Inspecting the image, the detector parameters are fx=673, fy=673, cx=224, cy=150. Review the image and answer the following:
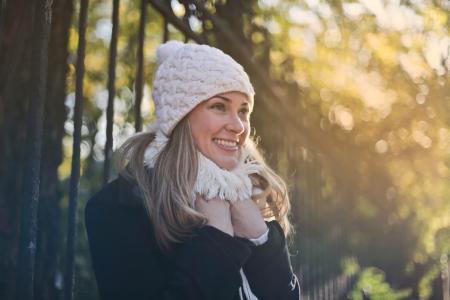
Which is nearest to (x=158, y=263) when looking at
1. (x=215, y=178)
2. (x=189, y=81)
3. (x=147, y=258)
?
(x=147, y=258)

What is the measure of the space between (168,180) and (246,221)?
0.28 metres

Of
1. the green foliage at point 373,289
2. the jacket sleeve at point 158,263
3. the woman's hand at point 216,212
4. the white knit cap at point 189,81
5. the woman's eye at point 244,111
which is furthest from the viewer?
the green foliage at point 373,289

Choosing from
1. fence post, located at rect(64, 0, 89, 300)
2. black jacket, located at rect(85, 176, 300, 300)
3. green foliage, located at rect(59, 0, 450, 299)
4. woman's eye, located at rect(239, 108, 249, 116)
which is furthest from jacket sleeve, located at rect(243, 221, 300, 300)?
green foliage, located at rect(59, 0, 450, 299)

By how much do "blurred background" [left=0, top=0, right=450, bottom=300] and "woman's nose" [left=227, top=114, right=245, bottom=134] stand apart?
1.77 feet

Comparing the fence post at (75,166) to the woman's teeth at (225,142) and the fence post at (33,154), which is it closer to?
the fence post at (33,154)

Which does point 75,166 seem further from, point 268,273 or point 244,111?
point 268,273

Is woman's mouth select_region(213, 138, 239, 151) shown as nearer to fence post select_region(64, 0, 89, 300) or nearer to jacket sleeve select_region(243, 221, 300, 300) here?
jacket sleeve select_region(243, 221, 300, 300)

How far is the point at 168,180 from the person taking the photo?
198 cm

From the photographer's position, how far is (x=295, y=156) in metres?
4.07

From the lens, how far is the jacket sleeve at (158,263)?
5.96 ft

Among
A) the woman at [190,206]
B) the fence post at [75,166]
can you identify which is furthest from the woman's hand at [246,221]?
the fence post at [75,166]

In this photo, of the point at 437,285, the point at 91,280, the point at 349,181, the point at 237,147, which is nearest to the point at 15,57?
the point at 237,147

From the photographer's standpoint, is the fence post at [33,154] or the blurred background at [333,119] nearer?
the fence post at [33,154]

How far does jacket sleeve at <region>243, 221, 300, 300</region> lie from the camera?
208 cm
